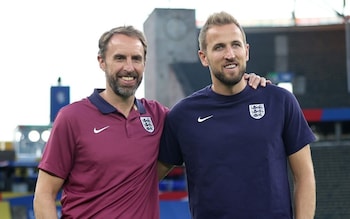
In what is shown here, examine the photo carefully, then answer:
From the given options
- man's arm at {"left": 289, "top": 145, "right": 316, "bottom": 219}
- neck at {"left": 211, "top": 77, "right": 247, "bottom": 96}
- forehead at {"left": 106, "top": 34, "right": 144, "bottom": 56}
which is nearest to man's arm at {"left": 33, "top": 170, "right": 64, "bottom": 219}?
forehead at {"left": 106, "top": 34, "right": 144, "bottom": 56}

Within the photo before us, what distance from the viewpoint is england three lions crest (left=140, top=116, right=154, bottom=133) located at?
3.03 metres

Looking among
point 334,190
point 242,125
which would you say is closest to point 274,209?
point 242,125

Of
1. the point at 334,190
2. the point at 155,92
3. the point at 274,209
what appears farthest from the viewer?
the point at 155,92

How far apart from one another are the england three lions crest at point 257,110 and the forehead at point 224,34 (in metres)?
0.30

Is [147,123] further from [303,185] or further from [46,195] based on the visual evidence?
[303,185]

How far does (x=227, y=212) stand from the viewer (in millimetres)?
2797

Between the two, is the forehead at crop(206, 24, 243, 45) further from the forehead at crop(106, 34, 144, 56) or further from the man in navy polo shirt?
the forehead at crop(106, 34, 144, 56)

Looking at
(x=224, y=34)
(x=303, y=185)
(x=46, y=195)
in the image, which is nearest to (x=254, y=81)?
(x=224, y=34)

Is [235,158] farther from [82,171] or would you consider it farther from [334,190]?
[334,190]

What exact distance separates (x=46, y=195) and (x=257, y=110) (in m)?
0.98

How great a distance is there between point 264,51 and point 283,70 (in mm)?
1500

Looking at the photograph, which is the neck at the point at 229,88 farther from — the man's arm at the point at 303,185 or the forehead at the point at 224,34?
the man's arm at the point at 303,185

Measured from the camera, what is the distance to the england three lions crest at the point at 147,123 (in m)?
3.03

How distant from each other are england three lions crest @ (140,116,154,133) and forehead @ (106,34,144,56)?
312 millimetres
